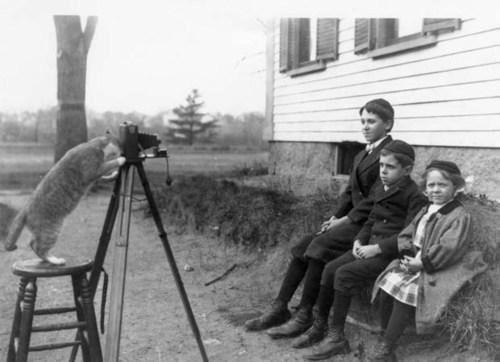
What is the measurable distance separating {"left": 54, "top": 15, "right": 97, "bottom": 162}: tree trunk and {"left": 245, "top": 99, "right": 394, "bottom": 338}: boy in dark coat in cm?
721

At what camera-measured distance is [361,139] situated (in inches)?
278

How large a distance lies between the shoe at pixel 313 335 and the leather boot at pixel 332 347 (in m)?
0.08

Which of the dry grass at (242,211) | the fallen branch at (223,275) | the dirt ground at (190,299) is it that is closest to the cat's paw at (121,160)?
the dirt ground at (190,299)

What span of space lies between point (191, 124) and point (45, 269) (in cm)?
2159

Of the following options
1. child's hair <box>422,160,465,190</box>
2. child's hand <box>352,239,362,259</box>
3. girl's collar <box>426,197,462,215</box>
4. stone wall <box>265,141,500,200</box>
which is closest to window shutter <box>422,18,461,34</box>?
stone wall <box>265,141,500,200</box>

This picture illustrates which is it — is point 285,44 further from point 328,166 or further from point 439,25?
point 439,25

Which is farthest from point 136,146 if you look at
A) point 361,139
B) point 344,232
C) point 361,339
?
point 361,139

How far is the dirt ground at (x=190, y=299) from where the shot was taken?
3.48m

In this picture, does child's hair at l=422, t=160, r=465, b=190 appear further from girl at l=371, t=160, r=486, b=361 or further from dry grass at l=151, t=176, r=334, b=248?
dry grass at l=151, t=176, r=334, b=248

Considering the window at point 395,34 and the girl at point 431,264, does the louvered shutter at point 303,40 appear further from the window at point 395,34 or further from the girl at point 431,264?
the girl at point 431,264

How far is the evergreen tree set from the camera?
24016 millimetres

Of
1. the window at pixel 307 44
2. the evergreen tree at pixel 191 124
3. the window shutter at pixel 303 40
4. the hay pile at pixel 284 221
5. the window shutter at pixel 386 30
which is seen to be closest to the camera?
the hay pile at pixel 284 221

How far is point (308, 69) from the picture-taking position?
809 centimetres

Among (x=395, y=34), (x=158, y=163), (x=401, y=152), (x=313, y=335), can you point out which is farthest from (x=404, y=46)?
(x=158, y=163)
